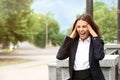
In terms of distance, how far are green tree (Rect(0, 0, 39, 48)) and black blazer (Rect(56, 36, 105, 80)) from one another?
30.8 m

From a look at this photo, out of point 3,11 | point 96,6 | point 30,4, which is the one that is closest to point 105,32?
point 30,4

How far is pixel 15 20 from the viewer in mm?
39812

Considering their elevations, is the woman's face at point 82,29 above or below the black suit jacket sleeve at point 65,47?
above

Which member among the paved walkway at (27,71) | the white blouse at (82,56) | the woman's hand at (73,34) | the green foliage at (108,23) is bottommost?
the paved walkway at (27,71)

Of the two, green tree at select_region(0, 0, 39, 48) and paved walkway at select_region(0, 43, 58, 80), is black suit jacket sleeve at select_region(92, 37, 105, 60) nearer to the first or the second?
paved walkway at select_region(0, 43, 58, 80)

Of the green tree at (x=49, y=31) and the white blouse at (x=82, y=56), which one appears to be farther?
the green tree at (x=49, y=31)

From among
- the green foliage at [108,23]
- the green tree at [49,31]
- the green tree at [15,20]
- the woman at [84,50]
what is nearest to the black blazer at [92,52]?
the woman at [84,50]

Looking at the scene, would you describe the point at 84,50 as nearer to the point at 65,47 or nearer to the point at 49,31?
the point at 65,47

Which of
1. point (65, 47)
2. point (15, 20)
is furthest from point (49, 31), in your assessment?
point (65, 47)

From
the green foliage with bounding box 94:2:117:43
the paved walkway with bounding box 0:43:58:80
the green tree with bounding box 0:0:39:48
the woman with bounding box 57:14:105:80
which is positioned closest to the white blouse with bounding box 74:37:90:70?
the woman with bounding box 57:14:105:80

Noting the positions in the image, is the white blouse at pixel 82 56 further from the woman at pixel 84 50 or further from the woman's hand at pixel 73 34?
the woman's hand at pixel 73 34

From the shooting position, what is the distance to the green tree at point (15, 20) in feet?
118

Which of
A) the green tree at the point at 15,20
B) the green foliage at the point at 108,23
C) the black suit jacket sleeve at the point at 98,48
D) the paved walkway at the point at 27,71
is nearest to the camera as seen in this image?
the black suit jacket sleeve at the point at 98,48

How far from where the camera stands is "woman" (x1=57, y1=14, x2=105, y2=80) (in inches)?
167
